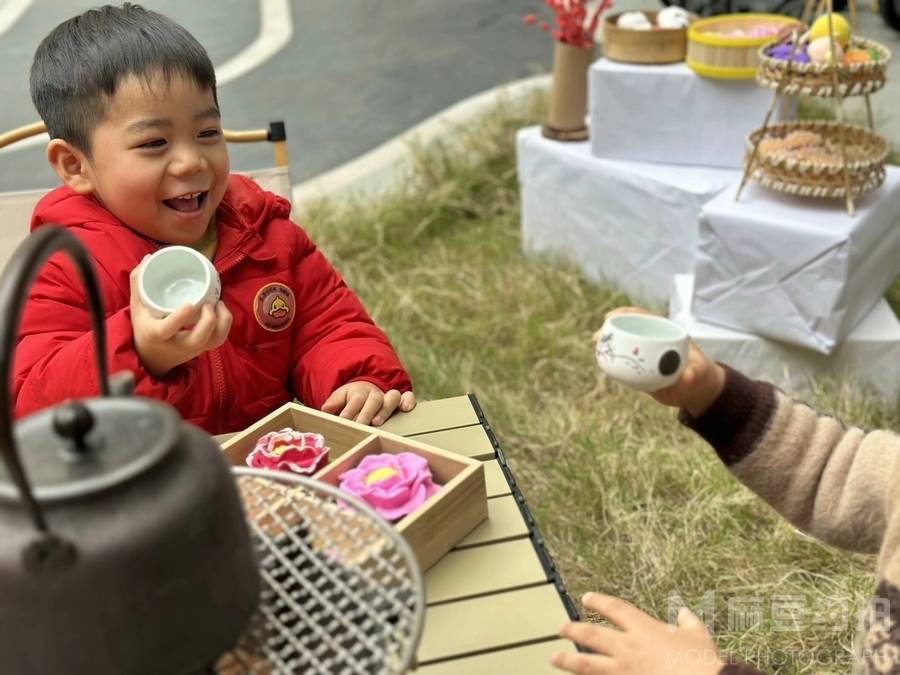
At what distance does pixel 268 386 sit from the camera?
59.6 inches

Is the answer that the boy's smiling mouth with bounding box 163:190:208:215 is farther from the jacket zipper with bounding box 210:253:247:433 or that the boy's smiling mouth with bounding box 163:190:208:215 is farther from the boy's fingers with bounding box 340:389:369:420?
the boy's fingers with bounding box 340:389:369:420

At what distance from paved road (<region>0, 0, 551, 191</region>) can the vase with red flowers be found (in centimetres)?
144

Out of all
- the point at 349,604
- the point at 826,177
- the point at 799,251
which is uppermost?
the point at 349,604

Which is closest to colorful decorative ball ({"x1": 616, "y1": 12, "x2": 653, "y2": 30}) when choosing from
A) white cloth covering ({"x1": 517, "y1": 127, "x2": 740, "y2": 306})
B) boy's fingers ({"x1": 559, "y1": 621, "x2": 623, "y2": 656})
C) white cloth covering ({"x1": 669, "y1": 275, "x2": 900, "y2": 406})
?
white cloth covering ({"x1": 517, "y1": 127, "x2": 740, "y2": 306})

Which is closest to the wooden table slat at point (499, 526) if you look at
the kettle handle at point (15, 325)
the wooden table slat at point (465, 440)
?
the wooden table slat at point (465, 440)

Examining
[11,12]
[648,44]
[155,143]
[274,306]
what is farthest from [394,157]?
[11,12]

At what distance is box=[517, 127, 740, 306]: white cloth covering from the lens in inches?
110

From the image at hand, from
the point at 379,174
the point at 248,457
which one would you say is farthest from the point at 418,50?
the point at 248,457

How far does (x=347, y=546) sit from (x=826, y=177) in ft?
5.99

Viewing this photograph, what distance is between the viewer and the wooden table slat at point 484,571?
994 millimetres

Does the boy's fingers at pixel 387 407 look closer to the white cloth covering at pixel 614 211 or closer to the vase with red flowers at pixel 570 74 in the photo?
the white cloth covering at pixel 614 211

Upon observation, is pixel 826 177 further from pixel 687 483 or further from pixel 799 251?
pixel 687 483

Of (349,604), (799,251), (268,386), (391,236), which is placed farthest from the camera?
(391,236)

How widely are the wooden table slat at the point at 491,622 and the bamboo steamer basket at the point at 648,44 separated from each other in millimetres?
2215
